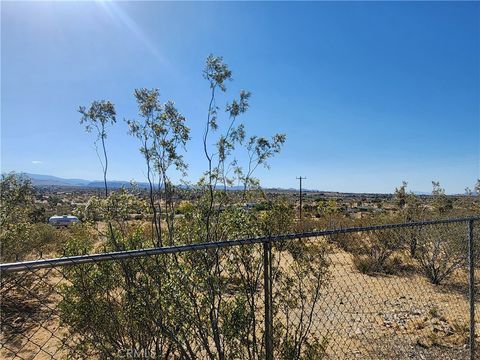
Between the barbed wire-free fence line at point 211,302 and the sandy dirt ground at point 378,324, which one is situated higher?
the barbed wire-free fence line at point 211,302

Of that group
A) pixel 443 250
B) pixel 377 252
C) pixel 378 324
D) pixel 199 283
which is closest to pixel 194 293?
pixel 199 283

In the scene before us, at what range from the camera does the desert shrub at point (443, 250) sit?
32.8ft

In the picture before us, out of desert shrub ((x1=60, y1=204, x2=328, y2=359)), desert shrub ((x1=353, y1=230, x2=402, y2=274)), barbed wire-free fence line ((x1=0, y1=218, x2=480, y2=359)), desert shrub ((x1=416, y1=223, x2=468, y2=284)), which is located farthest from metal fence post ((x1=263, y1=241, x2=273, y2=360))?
desert shrub ((x1=353, y1=230, x2=402, y2=274))

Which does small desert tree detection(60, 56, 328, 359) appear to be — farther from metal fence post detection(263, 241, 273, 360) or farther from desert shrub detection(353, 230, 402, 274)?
desert shrub detection(353, 230, 402, 274)

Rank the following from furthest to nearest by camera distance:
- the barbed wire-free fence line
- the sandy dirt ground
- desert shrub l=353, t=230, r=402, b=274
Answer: desert shrub l=353, t=230, r=402, b=274 < the sandy dirt ground < the barbed wire-free fence line

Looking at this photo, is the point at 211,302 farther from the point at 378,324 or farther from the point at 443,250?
the point at 443,250

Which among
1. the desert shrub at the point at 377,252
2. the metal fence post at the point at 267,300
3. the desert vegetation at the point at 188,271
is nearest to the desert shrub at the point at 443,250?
the desert shrub at the point at 377,252

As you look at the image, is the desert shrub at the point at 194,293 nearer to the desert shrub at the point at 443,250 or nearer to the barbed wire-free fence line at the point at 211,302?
the barbed wire-free fence line at the point at 211,302

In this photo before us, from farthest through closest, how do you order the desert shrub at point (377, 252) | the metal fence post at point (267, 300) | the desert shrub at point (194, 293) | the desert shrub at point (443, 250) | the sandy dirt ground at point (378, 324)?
the desert shrub at point (377, 252) → the desert shrub at point (443, 250) → the sandy dirt ground at point (378, 324) → the desert shrub at point (194, 293) → the metal fence post at point (267, 300)

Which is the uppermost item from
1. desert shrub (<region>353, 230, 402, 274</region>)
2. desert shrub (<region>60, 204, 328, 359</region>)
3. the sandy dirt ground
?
desert shrub (<region>60, 204, 328, 359</region>)

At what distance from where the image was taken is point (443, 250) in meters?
10.5

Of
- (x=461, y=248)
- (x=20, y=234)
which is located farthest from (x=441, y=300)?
(x=20, y=234)

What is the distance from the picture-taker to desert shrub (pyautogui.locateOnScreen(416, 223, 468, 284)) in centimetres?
999

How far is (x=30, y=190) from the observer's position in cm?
992
